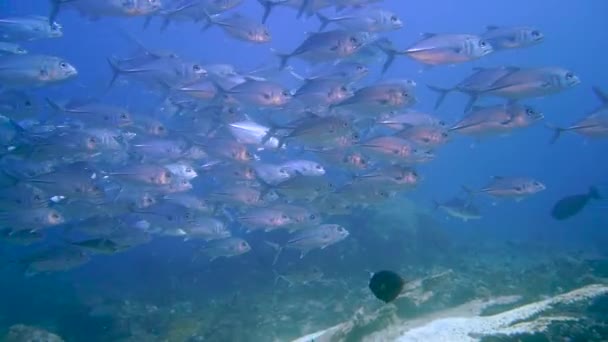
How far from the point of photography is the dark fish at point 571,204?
11.1m

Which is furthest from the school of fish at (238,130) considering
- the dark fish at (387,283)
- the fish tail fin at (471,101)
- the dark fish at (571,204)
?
the dark fish at (387,283)

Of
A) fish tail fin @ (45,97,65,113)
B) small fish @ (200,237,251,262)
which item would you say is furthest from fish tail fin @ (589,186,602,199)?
fish tail fin @ (45,97,65,113)

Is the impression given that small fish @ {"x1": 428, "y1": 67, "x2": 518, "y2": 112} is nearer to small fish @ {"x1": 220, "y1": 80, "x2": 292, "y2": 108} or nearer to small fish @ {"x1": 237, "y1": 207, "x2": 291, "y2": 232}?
small fish @ {"x1": 220, "y1": 80, "x2": 292, "y2": 108}

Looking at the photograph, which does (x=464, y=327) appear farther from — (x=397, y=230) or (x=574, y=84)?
(x=397, y=230)

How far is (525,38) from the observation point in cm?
887

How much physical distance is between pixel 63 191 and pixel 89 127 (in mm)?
1747

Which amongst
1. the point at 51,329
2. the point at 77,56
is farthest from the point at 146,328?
the point at 77,56

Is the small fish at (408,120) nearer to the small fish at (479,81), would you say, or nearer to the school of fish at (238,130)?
the school of fish at (238,130)

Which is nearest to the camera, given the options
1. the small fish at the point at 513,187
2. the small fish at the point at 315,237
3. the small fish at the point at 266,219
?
the small fish at the point at 513,187

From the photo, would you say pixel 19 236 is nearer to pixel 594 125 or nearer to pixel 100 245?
pixel 100 245

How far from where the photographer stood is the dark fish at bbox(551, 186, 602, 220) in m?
11.1

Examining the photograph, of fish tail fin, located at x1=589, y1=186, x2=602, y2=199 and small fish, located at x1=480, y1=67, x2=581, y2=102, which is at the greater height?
small fish, located at x1=480, y1=67, x2=581, y2=102

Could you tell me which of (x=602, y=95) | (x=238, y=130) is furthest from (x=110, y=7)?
(x=602, y=95)

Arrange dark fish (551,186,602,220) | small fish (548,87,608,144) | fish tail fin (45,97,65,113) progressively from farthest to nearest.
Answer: dark fish (551,186,602,220)
fish tail fin (45,97,65,113)
small fish (548,87,608,144)
